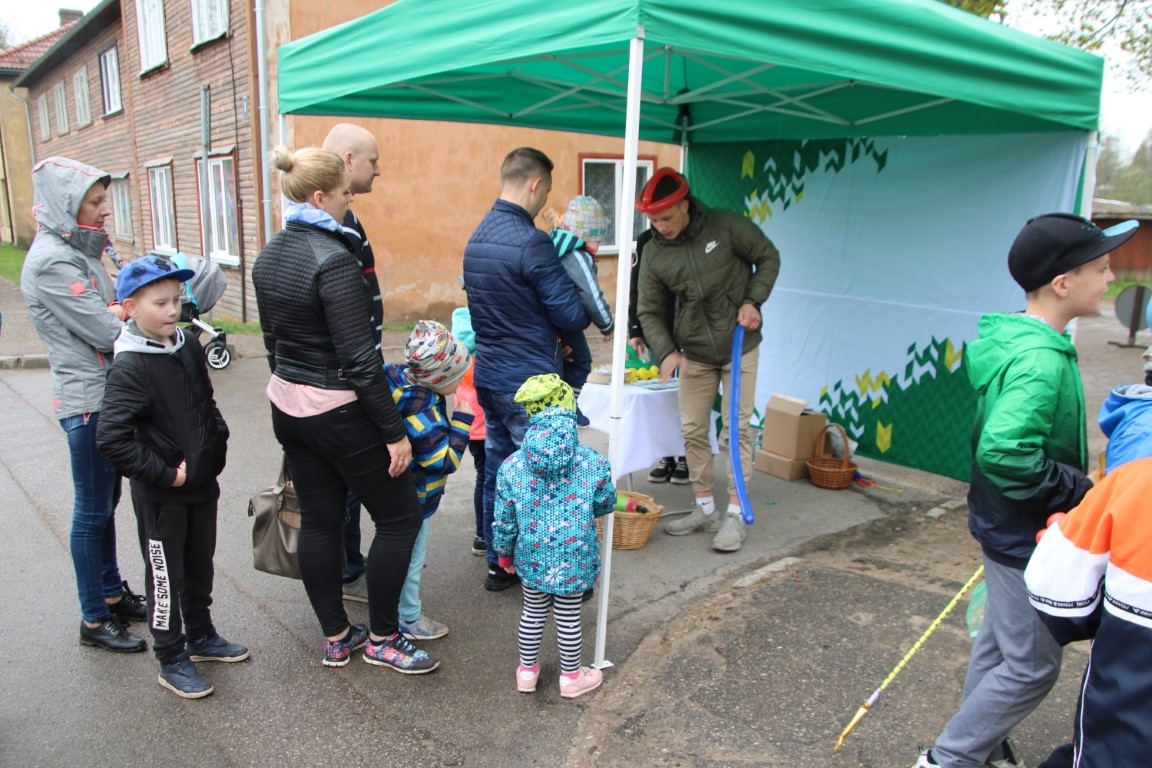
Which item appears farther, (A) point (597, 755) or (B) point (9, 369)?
(B) point (9, 369)

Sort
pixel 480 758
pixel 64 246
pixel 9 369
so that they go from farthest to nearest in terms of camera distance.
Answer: pixel 9 369
pixel 64 246
pixel 480 758

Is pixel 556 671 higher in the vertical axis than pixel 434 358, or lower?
lower

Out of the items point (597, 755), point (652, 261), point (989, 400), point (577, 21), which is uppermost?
point (577, 21)

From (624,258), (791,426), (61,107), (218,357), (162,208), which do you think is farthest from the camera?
(61,107)

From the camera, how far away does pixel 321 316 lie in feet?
8.88

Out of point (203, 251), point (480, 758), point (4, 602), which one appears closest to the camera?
point (480, 758)

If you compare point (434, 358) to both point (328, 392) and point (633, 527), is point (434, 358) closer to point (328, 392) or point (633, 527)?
point (328, 392)

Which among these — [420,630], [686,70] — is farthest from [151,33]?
[420,630]

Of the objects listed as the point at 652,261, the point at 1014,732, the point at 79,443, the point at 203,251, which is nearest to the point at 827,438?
the point at 652,261

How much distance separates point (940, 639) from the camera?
3.51 m

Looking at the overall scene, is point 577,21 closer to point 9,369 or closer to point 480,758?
point 480,758

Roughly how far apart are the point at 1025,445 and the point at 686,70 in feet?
12.5

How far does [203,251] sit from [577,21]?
12.2m

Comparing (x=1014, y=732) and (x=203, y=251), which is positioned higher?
(x=203, y=251)
